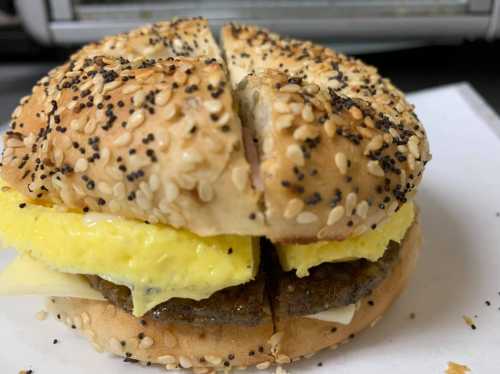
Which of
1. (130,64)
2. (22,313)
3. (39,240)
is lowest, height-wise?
(22,313)

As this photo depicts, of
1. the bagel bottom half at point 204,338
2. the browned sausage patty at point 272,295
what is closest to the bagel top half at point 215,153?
the browned sausage patty at point 272,295

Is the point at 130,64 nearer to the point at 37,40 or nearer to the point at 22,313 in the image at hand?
the point at 22,313

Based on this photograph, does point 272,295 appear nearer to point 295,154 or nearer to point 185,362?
point 185,362

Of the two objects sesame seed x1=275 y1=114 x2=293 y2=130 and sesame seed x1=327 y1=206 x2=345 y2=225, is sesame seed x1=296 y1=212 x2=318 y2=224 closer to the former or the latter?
sesame seed x1=327 y1=206 x2=345 y2=225

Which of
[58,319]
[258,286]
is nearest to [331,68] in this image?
[258,286]

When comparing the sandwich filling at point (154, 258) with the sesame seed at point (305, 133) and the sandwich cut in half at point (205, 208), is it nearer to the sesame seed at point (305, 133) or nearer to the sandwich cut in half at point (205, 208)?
the sandwich cut in half at point (205, 208)

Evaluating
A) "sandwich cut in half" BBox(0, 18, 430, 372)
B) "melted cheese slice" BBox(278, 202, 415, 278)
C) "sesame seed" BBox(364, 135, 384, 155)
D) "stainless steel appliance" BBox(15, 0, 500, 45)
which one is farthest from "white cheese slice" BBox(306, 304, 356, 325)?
"stainless steel appliance" BBox(15, 0, 500, 45)
